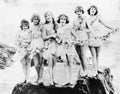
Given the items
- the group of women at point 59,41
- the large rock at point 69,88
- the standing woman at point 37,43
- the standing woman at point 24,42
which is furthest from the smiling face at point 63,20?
the large rock at point 69,88

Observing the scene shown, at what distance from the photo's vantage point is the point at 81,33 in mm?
7449

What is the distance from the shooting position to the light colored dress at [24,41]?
747 cm

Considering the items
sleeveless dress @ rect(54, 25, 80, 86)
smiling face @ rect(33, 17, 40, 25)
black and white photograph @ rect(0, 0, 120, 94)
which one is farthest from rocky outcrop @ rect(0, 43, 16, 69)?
sleeveless dress @ rect(54, 25, 80, 86)

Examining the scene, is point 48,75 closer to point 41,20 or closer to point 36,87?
point 36,87

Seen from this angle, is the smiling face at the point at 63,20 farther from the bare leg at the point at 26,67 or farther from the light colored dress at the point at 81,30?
the bare leg at the point at 26,67

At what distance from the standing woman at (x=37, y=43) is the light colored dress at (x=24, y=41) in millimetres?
94

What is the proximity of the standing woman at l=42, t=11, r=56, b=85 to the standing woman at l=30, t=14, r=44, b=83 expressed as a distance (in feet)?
0.30

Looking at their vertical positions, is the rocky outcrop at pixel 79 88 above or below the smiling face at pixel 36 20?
below

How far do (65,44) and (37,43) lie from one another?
1.62ft

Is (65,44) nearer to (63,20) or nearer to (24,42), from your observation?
(63,20)

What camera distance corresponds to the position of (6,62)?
330 inches

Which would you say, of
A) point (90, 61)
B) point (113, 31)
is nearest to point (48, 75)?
point (90, 61)

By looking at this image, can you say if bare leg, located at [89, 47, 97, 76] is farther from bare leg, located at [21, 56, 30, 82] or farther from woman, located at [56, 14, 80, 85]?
bare leg, located at [21, 56, 30, 82]

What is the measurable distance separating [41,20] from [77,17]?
Result: 0.68m
